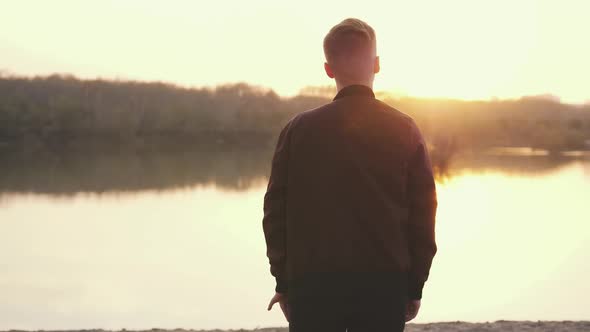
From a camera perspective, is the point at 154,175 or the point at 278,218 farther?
the point at 154,175

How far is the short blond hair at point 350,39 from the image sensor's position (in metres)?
1.74

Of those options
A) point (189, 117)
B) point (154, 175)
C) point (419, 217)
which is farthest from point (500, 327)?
point (189, 117)

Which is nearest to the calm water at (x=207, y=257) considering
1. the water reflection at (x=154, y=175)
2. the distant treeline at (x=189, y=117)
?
the water reflection at (x=154, y=175)

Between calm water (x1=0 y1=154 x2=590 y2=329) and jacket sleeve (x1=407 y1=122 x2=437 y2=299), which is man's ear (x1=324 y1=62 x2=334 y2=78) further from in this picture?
calm water (x1=0 y1=154 x2=590 y2=329)

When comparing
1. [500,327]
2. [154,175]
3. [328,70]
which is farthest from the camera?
[154,175]

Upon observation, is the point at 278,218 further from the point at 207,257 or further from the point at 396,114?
the point at 207,257

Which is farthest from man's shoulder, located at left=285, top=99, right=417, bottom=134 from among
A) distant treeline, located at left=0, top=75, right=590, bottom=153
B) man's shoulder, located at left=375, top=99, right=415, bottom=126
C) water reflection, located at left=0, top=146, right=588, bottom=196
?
distant treeline, located at left=0, top=75, right=590, bottom=153

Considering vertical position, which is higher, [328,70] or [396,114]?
[328,70]

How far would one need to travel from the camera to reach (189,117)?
55.7 meters

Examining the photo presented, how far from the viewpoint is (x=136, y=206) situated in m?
15.9

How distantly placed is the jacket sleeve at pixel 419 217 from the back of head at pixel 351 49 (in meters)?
0.19

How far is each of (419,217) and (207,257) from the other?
807 centimetres

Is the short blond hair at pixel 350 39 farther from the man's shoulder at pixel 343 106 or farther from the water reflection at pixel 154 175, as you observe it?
the water reflection at pixel 154 175

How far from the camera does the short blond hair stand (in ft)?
5.71
